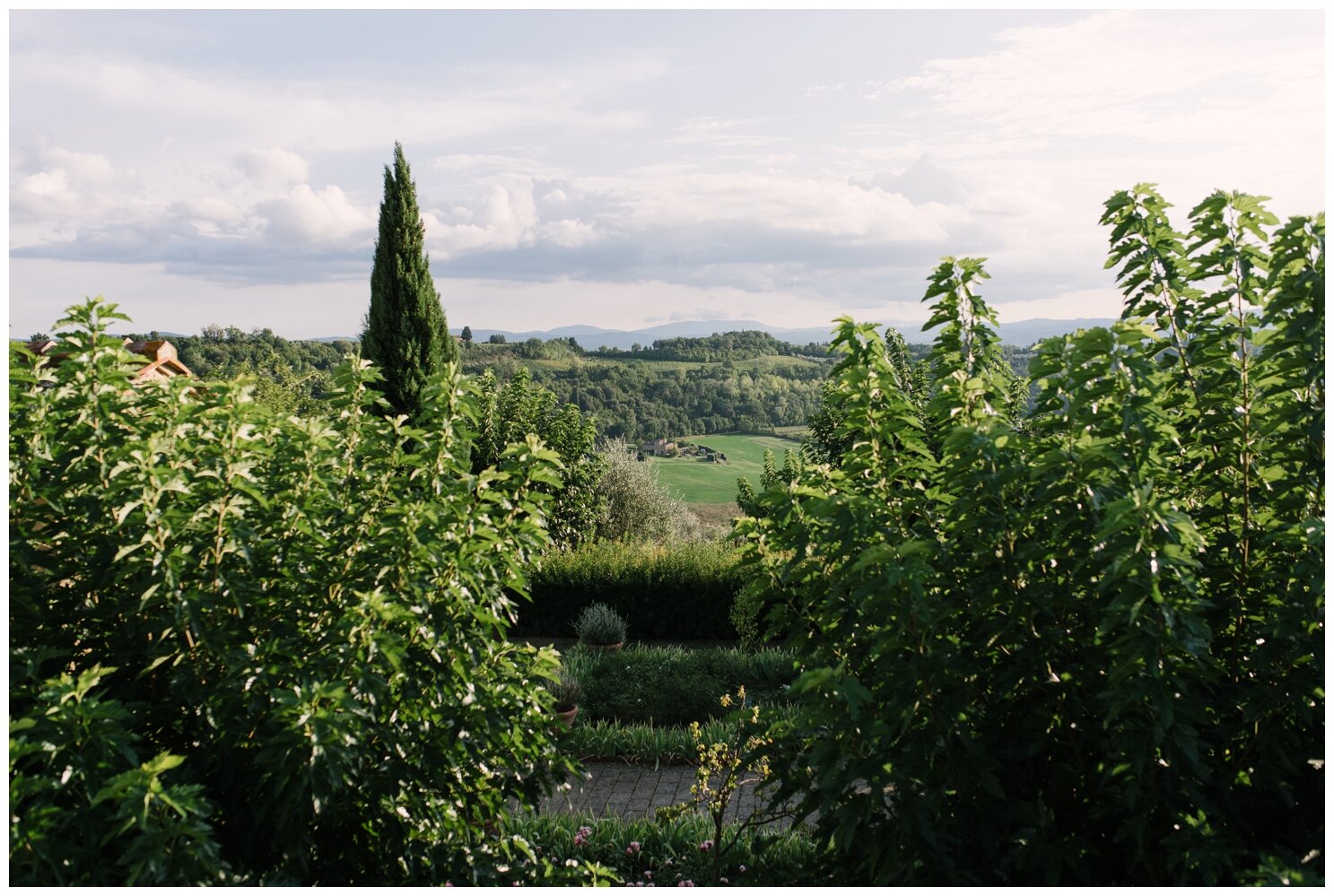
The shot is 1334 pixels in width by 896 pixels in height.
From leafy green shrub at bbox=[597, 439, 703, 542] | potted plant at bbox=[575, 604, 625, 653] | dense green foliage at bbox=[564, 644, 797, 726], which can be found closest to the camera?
dense green foliage at bbox=[564, 644, 797, 726]

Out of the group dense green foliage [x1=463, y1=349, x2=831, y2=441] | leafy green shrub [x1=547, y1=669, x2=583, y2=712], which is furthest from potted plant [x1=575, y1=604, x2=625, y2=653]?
dense green foliage [x1=463, y1=349, x2=831, y2=441]

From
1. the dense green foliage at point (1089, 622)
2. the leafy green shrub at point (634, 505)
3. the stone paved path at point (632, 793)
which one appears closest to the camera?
the dense green foliage at point (1089, 622)

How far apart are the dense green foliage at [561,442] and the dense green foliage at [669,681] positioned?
4451 mm

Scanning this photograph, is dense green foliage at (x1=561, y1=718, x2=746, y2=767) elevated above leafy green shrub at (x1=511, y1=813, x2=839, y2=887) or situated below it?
below

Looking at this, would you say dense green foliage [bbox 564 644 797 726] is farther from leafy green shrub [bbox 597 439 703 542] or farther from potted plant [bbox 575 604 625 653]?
leafy green shrub [bbox 597 439 703 542]

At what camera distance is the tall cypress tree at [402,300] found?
14.3 metres

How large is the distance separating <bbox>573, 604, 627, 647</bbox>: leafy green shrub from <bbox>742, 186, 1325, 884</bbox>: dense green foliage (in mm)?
7285

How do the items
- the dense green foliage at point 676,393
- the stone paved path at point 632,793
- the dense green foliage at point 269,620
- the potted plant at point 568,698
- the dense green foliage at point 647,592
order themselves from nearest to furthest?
the dense green foliage at point 269,620 < the stone paved path at point 632,793 < the potted plant at point 568,698 < the dense green foliage at point 647,592 < the dense green foliage at point 676,393

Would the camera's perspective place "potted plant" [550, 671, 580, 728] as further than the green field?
No

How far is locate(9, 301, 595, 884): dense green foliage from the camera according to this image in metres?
2.56

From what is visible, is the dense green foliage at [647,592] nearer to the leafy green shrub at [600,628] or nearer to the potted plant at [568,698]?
the leafy green shrub at [600,628]

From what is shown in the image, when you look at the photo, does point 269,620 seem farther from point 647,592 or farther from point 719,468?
point 719,468

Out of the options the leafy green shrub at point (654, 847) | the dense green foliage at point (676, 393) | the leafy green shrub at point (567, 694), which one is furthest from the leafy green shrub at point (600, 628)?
the dense green foliage at point (676, 393)

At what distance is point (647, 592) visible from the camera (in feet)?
36.1
